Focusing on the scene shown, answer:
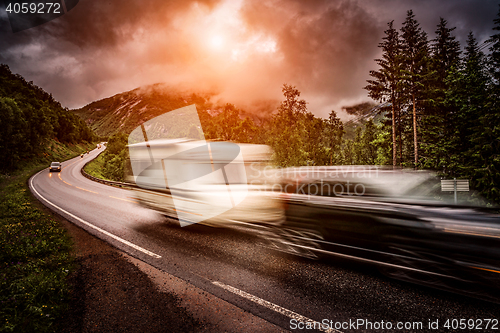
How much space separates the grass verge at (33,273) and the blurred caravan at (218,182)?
3.31 meters

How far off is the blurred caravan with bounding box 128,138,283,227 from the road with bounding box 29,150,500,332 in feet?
3.60

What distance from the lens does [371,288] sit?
11.2 ft

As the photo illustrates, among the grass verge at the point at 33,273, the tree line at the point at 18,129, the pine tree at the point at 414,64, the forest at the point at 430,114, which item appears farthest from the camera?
the tree line at the point at 18,129

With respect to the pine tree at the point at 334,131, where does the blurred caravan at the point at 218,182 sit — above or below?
below

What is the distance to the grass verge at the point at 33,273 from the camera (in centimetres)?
295

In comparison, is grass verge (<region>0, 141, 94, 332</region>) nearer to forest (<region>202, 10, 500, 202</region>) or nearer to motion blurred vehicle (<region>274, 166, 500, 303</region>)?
motion blurred vehicle (<region>274, 166, 500, 303</region>)

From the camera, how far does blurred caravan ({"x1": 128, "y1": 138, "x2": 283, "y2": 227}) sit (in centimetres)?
688

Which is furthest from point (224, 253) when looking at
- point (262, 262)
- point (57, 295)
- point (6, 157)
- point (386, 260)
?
point (6, 157)

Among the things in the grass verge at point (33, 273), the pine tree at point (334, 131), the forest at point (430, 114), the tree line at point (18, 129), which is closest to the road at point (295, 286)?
the grass verge at point (33, 273)

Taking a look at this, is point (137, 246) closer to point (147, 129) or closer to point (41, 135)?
point (147, 129)

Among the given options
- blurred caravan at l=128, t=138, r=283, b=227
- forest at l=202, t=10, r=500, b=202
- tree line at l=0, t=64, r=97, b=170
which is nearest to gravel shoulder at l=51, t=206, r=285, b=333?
blurred caravan at l=128, t=138, r=283, b=227

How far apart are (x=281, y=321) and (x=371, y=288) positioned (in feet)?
5.63

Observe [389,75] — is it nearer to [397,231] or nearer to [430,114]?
[430,114]

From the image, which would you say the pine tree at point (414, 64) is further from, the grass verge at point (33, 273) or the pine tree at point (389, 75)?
the grass verge at point (33, 273)
